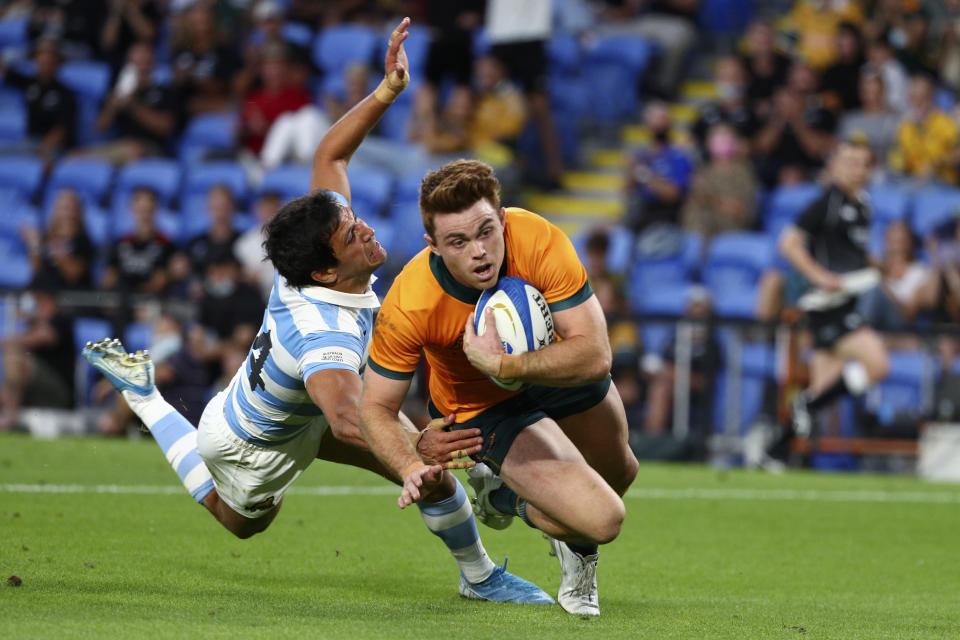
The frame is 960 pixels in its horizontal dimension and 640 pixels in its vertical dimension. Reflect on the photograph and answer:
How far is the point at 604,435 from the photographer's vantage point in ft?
19.1

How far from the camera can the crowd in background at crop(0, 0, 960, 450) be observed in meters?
12.4

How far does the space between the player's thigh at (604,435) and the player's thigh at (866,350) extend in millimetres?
5920

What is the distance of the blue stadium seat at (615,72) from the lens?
16719 millimetres

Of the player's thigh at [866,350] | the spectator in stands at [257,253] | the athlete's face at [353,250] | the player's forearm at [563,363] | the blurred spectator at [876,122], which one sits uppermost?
the blurred spectator at [876,122]

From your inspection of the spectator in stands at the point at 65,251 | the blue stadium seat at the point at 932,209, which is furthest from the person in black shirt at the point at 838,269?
the spectator in stands at the point at 65,251

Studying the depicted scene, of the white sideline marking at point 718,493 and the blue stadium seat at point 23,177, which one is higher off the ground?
the blue stadium seat at point 23,177

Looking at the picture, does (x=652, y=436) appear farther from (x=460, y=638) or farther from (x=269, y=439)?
(x=460, y=638)

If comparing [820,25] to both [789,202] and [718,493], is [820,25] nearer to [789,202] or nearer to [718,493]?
[789,202]

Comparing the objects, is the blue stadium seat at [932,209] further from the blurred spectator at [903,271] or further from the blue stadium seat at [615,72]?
the blue stadium seat at [615,72]

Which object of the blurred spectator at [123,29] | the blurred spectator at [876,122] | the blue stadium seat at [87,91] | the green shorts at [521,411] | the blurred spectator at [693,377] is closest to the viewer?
the green shorts at [521,411]

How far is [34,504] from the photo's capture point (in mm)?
7445

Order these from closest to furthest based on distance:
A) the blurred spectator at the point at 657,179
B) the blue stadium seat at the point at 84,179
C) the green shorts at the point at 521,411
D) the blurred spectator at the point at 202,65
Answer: the green shorts at the point at 521,411 < the blurred spectator at the point at 657,179 < the blue stadium seat at the point at 84,179 < the blurred spectator at the point at 202,65

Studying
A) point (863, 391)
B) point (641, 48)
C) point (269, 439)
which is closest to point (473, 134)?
point (641, 48)

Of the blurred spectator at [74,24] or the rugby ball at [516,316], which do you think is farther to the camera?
the blurred spectator at [74,24]
